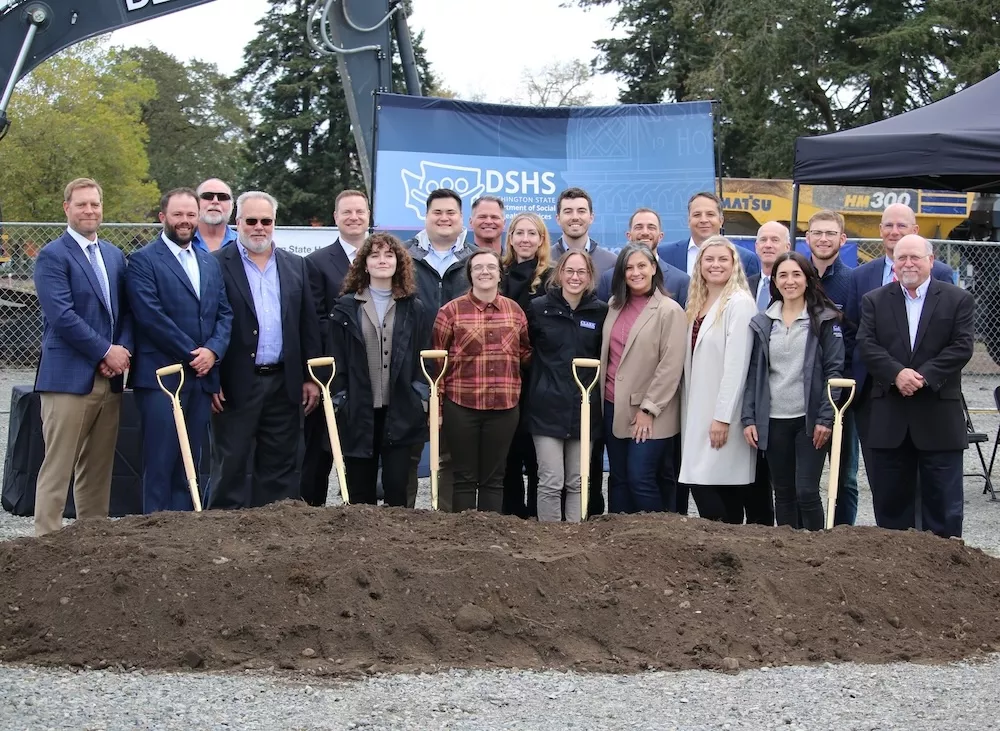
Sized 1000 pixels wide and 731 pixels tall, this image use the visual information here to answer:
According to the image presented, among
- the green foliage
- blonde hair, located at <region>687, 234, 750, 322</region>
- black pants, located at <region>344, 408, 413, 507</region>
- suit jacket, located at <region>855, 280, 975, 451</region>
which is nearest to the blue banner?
blonde hair, located at <region>687, 234, 750, 322</region>

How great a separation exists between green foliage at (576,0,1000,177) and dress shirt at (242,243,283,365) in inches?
1005

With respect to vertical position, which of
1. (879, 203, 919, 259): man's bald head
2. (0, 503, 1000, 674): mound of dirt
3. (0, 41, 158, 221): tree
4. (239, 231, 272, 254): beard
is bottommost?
(0, 503, 1000, 674): mound of dirt

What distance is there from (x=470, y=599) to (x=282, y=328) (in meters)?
2.45

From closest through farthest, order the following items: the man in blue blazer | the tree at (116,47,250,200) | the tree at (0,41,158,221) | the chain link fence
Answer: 1. the man in blue blazer
2. the chain link fence
3. the tree at (0,41,158,221)
4. the tree at (116,47,250,200)

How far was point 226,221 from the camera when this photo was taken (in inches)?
319

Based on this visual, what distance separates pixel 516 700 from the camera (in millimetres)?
4512

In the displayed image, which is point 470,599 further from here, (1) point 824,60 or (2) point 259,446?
(1) point 824,60

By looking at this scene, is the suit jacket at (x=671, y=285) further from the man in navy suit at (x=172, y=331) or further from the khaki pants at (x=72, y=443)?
the khaki pants at (x=72, y=443)

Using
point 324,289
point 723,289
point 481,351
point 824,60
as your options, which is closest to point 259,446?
point 324,289

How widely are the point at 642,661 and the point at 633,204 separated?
549 centimetres

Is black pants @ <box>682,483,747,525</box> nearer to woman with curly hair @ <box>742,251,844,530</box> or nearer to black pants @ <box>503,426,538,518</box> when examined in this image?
woman with curly hair @ <box>742,251,844,530</box>

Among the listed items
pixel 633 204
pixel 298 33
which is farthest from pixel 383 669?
pixel 298 33

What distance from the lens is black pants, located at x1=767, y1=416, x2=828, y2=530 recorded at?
6602 mm

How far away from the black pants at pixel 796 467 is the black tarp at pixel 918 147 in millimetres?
3119
